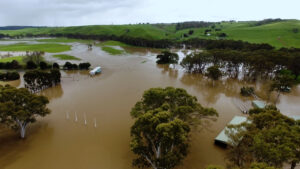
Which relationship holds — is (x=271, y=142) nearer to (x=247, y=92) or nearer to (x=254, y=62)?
(x=247, y=92)

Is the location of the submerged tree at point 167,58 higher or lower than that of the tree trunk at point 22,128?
higher

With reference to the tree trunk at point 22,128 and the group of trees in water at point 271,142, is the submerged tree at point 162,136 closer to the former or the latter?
the group of trees in water at point 271,142

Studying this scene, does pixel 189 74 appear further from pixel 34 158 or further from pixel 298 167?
pixel 34 158

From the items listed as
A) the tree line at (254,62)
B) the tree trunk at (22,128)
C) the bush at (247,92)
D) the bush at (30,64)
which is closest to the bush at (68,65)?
the bush at (30,64)

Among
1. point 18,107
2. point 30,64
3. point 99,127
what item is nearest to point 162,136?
point 99,127

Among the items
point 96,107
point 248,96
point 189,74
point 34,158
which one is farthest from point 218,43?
point 34,158

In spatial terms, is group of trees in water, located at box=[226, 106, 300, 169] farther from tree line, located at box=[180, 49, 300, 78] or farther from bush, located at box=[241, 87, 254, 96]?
tree line, located at box=[180, 49, 300, 78]

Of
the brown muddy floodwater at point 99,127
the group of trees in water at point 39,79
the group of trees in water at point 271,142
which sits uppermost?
the group of trees in water at point 39,79

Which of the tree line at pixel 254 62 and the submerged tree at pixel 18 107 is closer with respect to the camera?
the submerged tree at pixel 18 107
